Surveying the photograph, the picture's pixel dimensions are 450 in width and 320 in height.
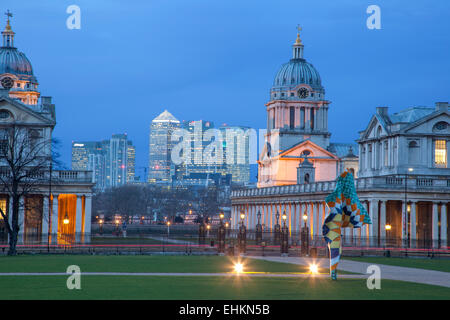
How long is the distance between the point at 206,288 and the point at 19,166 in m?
37.7

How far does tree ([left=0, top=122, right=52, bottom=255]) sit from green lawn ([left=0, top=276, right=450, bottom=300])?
29701mm

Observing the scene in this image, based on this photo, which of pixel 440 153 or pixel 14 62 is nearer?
pixel 440 153

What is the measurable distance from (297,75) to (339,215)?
12680cm

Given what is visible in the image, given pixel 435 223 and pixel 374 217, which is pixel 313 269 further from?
pixel 435 223

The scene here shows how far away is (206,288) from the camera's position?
36.6 meters

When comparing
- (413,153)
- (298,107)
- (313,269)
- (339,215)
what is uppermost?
(298,107)

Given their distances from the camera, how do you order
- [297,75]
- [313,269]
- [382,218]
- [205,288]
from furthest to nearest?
[297,75] < [382,218] < [313,269] < [205,288]

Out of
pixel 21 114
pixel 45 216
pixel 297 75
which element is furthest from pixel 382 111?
pixel 297 75

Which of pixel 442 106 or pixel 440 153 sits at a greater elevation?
pixel 442 106

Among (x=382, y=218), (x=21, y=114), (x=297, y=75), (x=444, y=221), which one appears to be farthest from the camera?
(x=297, y=75)

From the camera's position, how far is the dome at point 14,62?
402 ft
